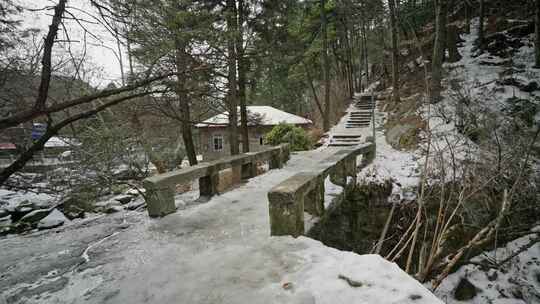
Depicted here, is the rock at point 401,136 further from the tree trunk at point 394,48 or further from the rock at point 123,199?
the rock at point 123,199

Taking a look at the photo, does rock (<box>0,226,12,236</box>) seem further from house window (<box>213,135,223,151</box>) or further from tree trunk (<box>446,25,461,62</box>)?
house window (<box>213,135,223,151</box>)

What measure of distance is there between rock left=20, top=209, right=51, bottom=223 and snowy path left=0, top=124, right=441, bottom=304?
2397 millimetres

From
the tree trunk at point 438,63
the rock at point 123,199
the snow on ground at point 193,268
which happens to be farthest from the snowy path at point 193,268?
the tree trunk at point 438,63

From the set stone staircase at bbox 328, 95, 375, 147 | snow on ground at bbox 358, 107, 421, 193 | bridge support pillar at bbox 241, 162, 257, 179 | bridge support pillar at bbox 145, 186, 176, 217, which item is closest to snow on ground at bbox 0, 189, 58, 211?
bridge support pillar at bbox 145, 186, 176, 217

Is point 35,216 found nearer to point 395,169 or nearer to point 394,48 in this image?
point 395,169

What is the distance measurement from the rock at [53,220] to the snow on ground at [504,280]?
7.32 meters

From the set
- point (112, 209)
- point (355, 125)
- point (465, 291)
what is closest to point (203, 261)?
point (465, 291)

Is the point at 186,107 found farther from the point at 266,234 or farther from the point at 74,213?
the point at 266,234

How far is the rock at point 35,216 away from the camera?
565 cm

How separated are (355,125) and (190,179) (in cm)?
1297

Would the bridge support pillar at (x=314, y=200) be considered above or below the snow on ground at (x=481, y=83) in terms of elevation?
below

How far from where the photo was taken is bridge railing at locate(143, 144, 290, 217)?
3984mm

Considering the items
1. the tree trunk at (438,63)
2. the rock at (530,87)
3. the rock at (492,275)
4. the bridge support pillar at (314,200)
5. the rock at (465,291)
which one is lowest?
the rock at (465,291)

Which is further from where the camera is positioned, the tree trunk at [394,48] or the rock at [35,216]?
the tree trunk at [394,48]
